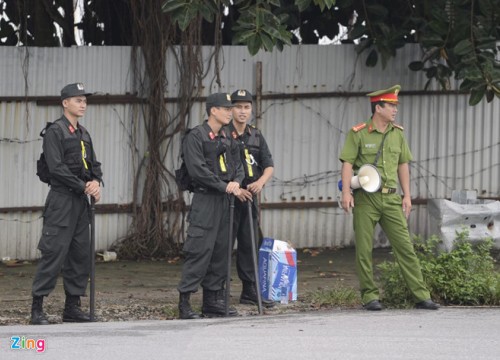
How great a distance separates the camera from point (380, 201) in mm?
11211

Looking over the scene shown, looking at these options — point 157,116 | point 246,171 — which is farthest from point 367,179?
point 157,116

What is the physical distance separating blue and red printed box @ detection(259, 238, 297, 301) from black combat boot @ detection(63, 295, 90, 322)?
1805 millimetres

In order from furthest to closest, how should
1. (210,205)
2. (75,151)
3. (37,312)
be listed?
(210,205) → (75,151) → (37,312)

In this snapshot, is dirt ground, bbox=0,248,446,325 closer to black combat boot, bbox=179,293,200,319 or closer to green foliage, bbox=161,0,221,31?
black combat boot, bbox=179,293,200,319

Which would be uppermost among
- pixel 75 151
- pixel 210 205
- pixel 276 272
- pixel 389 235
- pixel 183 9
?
pixel 183 9

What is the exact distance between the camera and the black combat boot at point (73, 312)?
1076cm

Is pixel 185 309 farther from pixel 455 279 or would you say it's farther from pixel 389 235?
pixel 455 279

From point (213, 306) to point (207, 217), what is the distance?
817 millimetres

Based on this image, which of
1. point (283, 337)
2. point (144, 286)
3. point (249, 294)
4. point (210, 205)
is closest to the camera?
point (283, 337)

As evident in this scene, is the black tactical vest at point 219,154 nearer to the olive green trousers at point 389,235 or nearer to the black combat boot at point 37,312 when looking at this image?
the olive green trousers at point 389,235

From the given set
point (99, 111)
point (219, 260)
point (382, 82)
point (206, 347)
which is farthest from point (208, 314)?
point (382, 82)

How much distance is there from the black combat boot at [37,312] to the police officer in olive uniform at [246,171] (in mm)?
2029

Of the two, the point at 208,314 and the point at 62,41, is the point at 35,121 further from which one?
the point at 208,314

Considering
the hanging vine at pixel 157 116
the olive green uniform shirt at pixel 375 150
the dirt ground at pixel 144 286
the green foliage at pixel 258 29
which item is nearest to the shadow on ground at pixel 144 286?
the dirt ground at pixel 144 286
